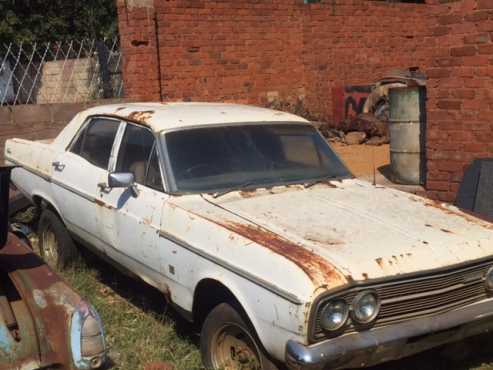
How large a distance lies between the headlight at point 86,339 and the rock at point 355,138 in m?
9.24

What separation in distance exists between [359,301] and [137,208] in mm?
1714

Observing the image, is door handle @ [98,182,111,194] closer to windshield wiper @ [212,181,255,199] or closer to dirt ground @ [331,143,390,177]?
windshield wiper @ [212,181,255,199]

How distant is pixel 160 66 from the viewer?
32.1 feet

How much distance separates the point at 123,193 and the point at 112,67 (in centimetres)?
581

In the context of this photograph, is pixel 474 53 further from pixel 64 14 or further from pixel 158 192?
pixel 64 14

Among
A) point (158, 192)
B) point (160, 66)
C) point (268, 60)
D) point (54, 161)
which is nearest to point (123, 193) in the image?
point (158, 192)

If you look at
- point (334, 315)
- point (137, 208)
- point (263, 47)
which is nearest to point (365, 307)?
point (334, 315)

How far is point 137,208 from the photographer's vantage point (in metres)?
4.27

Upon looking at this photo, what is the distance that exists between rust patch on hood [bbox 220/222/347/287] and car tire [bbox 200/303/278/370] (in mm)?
387

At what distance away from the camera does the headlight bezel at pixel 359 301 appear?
10.1ft

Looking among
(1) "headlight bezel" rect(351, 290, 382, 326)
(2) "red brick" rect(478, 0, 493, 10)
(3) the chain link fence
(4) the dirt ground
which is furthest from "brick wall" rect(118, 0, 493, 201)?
(1) "headlight bezel" rect(351, 290, 382, 326)

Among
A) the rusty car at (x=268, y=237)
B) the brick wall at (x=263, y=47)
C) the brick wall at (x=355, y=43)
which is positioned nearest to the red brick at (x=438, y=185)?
the rusty car at (x=268, y=237)

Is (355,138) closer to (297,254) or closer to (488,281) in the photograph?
(488,281)

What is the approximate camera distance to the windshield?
4.24m
